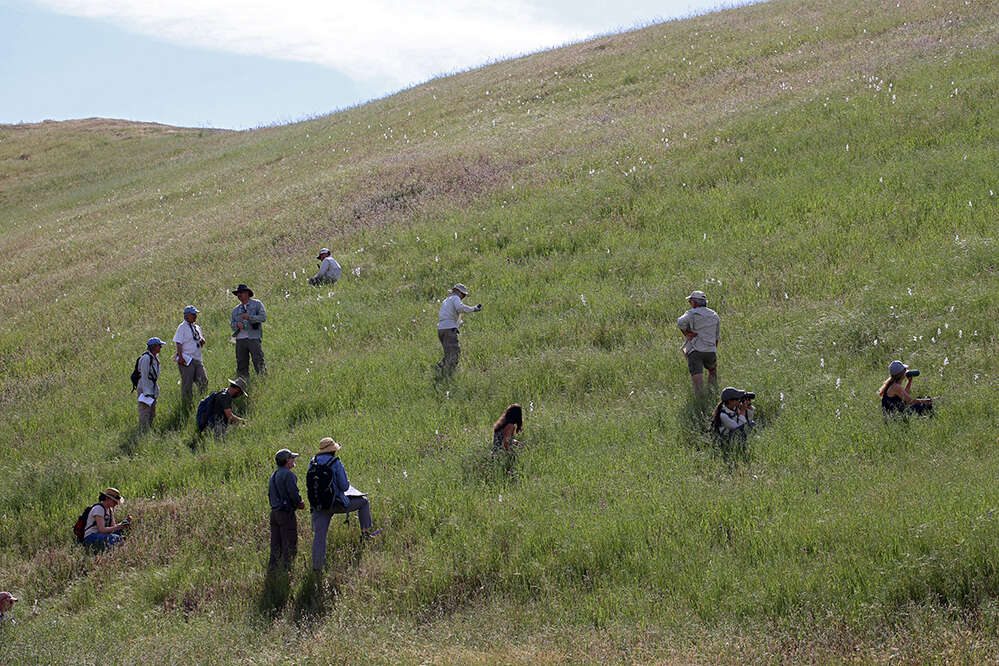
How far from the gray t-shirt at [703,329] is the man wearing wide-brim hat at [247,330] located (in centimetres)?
794

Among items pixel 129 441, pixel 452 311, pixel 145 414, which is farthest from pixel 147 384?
pixel 452 311

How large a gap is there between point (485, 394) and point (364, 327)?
15.8ft

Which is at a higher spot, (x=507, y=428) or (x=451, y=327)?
(x=451, y=327)

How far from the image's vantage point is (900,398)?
10.4 m

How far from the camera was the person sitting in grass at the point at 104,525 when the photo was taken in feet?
36.9

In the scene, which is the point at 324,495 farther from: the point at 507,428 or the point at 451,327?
the point at 451,327

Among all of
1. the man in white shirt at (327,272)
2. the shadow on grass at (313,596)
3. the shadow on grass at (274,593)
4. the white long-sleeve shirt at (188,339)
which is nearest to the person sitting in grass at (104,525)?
the shadow on grass at (274,593)

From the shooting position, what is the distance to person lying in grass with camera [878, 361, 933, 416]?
10.3 m

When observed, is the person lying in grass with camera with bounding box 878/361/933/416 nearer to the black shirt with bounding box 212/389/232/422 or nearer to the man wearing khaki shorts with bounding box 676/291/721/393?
the man wearing khaki shorts with bounding box 676/291/721/393

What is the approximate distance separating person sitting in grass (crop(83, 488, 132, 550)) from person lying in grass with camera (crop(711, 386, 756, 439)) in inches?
307

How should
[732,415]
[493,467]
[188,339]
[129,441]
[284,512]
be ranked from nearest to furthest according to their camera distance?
[284,512]
[732,415]
[493,467]
[129,441]
[188,339]

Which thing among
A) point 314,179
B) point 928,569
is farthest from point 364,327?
point 314,179

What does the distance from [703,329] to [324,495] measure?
19.3ft

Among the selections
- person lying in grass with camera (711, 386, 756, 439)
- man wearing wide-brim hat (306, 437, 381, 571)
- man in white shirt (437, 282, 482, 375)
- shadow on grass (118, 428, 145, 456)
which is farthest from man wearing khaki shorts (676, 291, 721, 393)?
shadow on grass (118, 428, 145, 456)
